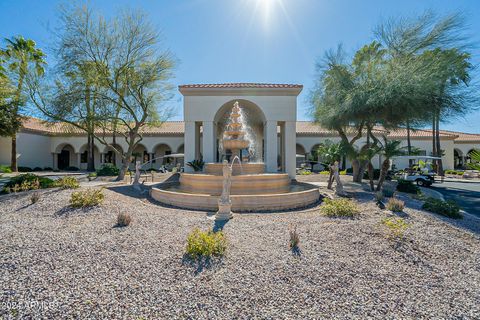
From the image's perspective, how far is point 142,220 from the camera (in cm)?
558

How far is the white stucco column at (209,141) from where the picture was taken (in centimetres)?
1521

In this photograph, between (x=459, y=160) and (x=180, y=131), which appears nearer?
(x=180, y=131)

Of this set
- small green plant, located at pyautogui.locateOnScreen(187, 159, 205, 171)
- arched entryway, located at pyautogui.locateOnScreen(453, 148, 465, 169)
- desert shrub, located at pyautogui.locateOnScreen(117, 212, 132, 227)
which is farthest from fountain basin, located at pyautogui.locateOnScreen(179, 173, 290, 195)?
arched entryway, located at pyautogui.locateOnScreen(453, 148, 465, 169)

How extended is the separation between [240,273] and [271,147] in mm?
12253

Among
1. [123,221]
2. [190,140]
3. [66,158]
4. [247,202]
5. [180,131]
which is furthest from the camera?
[66,158]

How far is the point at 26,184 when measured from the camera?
28.8ft

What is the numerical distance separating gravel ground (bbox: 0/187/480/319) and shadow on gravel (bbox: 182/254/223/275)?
24 mm

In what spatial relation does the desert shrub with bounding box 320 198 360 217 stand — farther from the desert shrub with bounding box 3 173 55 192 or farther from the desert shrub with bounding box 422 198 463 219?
the desert shrub with bounding box 3 173 55 192

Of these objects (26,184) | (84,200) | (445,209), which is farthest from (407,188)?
(26,184)

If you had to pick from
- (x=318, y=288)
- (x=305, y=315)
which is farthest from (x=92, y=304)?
(x=318, y=288)

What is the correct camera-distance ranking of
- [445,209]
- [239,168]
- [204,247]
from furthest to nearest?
[239,168] < [445,209] < [204,247]

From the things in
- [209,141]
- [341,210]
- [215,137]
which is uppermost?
[215,137]

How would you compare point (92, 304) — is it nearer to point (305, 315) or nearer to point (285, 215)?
point (305, 315)

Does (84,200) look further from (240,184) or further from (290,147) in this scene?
(290,147)
